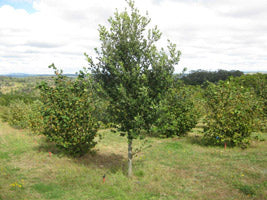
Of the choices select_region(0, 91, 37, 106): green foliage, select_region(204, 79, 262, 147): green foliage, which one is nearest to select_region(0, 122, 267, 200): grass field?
select_region(204, 79, 262, 147): green foliage

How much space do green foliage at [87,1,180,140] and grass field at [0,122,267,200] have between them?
183cm

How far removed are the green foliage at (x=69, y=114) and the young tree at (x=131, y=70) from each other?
83.9 inches

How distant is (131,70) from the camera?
7.09 meters

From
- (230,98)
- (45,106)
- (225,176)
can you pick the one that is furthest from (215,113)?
(45,106)

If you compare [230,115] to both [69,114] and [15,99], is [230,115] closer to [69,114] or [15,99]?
[69,114]

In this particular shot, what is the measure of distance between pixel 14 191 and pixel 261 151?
34.7ft

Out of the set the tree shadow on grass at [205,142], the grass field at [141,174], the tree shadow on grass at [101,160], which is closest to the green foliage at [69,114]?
the tree shadow on grass at [101,160]

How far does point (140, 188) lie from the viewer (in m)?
6.66

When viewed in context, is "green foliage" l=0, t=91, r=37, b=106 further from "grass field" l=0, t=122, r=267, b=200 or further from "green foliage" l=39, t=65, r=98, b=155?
"green foliage" l=39, t=65, r=98, b=155

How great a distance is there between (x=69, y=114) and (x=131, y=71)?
3666 mm

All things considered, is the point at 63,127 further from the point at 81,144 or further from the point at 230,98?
the point at 230,98

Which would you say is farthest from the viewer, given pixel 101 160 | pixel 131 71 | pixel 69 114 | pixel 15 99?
pixel 15 99

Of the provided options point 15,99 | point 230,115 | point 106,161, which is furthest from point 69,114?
point 15,99

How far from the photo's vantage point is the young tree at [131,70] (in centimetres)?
671
